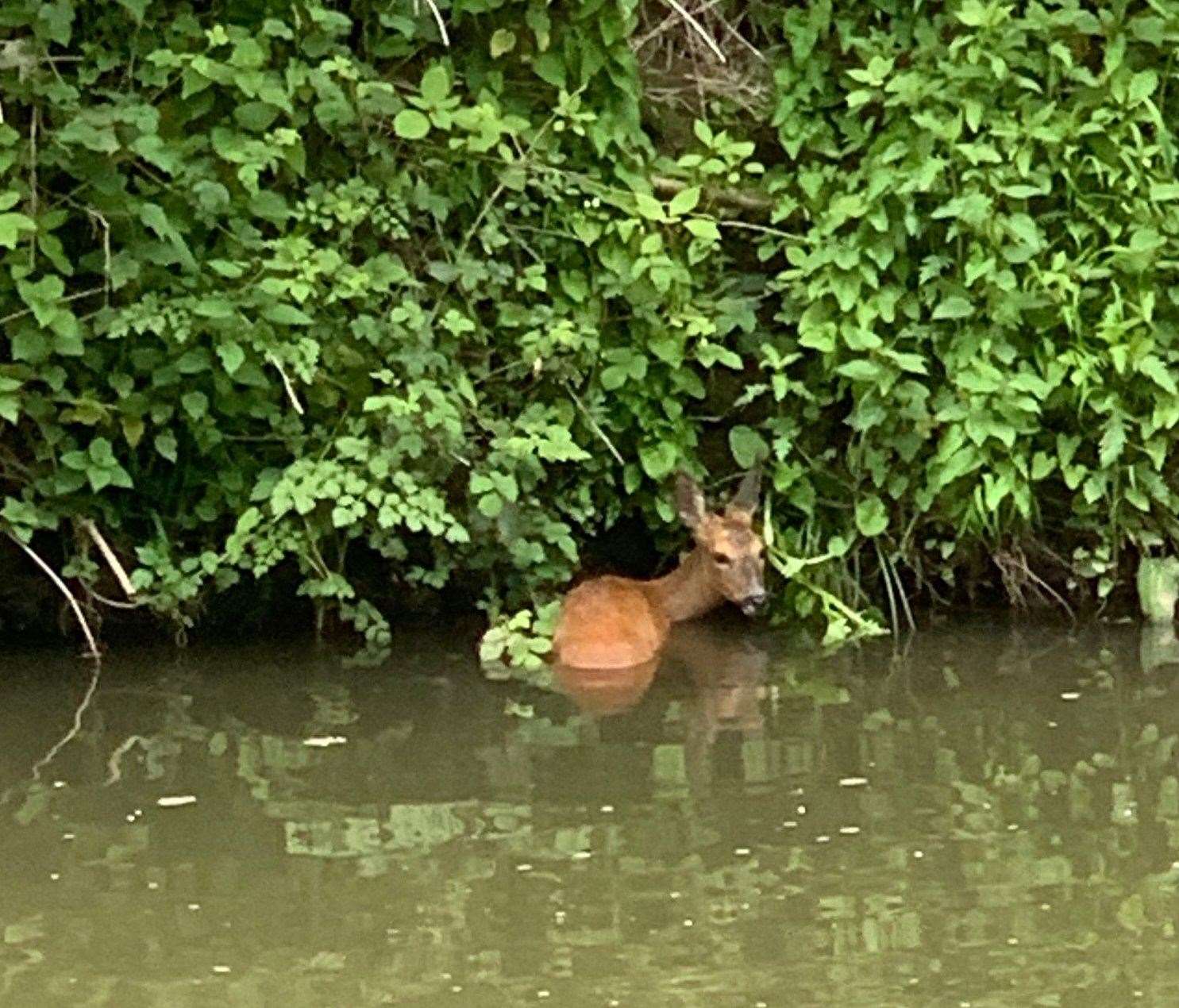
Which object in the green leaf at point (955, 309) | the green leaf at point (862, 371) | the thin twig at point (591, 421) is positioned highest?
the green leaf at point (955, 309)

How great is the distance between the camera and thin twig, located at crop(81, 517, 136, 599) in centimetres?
722

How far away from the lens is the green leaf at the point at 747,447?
305 inches

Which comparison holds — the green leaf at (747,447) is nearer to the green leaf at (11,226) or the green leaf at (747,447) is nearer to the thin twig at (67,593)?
the thin twig at (67,593)

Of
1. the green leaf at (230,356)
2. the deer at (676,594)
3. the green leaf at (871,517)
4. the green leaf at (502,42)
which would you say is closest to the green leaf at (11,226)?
the green leaf at (230,356)

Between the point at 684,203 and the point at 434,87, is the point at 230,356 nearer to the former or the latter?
the point at 434,87

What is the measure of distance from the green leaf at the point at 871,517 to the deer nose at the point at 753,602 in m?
0.38

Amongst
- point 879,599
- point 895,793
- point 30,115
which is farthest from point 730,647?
point 30,115

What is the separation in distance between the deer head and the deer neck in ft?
0.16

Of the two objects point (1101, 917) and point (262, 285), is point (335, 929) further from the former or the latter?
point (262, 285)

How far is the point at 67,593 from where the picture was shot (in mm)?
7191

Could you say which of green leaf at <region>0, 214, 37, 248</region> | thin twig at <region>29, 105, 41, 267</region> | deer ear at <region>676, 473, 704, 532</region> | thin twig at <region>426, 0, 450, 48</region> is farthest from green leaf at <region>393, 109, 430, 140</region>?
deer ear at <region>676, 473, 704, 532</region>

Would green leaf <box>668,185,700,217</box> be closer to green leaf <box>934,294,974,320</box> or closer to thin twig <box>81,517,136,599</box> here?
green leaf <box>934,294,974,320</box>

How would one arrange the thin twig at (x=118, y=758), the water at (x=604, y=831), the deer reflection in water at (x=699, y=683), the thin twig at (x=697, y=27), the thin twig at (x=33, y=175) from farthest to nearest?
the thin twig at (x=697, y=27) < the thin twig at (x=33, y=175) < the deer reflection in water at (x=699, y=683) < the thin twig at (x=118, y=758) < the water at (x=604, y=831)

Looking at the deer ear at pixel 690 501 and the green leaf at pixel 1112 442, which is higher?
the green leaf at pixel 1112 442
